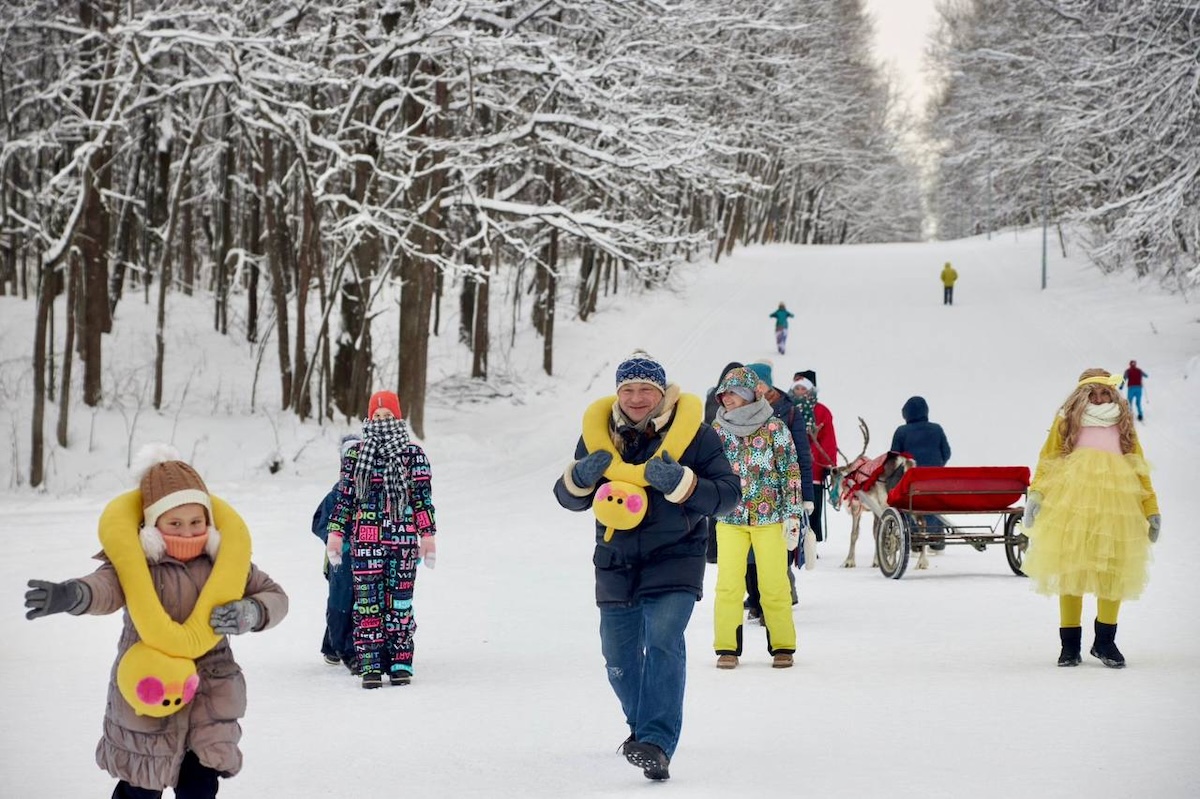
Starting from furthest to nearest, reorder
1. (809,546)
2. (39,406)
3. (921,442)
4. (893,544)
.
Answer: (39,406) → (921,442) → (893,544) → (809,546)

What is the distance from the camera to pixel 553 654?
31.2 feet

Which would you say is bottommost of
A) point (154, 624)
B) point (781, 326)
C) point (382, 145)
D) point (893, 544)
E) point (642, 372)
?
point (893, 544)

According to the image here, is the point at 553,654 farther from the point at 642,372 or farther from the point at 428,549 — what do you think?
the point at 642,372

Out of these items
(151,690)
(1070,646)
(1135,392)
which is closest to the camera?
(151,690)

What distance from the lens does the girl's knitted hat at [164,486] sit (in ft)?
16.4

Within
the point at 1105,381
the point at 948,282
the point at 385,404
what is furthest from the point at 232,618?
the point at 948,282

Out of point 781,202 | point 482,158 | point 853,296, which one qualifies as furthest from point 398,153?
point 781,202

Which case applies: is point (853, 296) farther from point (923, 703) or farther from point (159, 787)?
point (159, 787)

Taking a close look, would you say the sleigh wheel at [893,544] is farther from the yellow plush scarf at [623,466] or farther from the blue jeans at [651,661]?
the yellow plush scarf at [623,466]

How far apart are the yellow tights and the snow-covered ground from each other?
1.00 feet

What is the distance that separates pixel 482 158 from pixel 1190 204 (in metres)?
12.3

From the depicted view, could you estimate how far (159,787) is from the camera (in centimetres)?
489

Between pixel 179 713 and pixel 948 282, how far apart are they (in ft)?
131

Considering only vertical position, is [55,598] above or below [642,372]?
below
